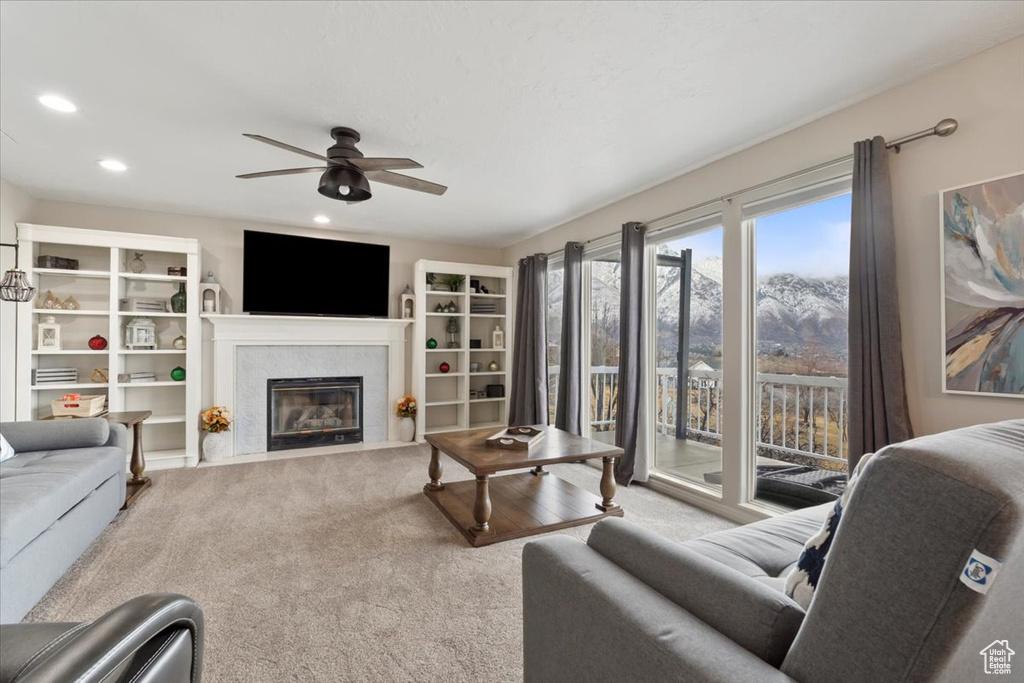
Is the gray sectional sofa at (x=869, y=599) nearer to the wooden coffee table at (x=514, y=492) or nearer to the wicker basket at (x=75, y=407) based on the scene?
the wooden coffee table at (x=514, y=492)

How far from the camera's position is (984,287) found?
195 centimetres

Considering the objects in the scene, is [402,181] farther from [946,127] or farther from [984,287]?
[984,287]

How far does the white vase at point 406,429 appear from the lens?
17.5ft

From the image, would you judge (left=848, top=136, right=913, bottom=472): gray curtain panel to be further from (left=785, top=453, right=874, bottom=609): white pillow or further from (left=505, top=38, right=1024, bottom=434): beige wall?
(left=785, top=453, right=874, bottom=609): white pillow

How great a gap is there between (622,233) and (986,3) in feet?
7.78

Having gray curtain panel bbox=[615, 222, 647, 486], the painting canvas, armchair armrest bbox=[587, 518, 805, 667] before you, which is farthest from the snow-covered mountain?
armchair armrest bbox=[587, 518, 805, 667]

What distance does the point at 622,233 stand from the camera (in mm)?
3916

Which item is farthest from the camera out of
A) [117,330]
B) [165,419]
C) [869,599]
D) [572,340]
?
[572,340]

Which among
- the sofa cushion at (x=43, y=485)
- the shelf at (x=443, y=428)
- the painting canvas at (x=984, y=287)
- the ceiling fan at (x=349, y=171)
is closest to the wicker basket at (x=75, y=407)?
the sofa cushion at (x=43, y=485)

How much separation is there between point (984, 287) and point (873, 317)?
1.31 ft

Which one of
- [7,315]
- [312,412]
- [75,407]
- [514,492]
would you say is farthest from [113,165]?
[514,492]

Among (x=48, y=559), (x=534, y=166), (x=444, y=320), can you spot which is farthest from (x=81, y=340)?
(x=534, y=166)

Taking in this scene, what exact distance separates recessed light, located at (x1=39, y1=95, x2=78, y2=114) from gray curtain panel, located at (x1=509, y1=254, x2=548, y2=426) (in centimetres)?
383

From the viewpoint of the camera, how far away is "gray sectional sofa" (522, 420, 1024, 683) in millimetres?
576
